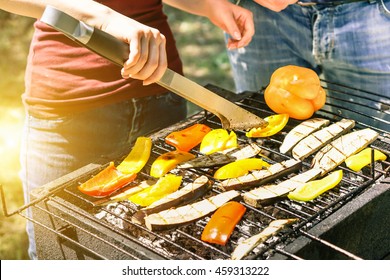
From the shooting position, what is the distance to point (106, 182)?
2.79 m

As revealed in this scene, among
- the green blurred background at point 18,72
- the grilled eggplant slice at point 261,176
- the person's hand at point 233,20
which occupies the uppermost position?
the person's hand at point 233,20

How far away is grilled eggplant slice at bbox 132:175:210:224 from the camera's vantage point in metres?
2.57

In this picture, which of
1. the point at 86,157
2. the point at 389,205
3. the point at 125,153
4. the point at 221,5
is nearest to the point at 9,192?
the point at 86,157

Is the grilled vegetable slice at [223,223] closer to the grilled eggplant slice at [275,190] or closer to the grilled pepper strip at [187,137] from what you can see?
the grilled eggplant slice at [275,190]

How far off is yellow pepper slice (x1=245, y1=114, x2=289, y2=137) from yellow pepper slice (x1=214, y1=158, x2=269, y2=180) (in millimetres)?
276

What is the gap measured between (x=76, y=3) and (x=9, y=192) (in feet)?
8.66

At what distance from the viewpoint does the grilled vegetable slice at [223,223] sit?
2.43 metres

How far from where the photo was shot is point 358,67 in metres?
3.63

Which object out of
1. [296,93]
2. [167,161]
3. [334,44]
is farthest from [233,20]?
[167,161]

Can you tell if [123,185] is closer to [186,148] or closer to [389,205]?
[186,148]

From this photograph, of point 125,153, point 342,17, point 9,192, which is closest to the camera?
point 125,153

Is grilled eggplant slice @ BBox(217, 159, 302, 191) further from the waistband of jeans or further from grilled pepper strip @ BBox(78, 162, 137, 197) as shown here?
the waistband of jeans

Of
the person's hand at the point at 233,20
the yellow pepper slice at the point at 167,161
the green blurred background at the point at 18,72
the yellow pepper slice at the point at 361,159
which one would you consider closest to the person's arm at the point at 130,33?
the yellow pepper slice at the point at 167,161

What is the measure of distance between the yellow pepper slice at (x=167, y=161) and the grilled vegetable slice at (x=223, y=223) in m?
0.40
